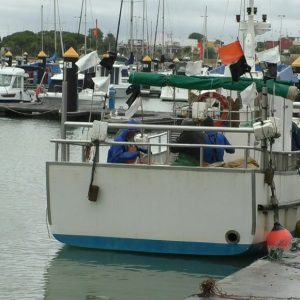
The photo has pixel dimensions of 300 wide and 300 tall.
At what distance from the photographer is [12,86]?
57750 millimetres

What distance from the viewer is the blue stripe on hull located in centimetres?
1455

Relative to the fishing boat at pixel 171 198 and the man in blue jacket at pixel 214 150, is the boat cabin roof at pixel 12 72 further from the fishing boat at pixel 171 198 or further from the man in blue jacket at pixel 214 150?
the man in blue jacket at pixel 214 150

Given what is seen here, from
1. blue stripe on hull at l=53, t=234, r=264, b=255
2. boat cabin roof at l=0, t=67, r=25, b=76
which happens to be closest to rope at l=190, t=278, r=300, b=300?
blue stripe on hull at l=53, t=234, r=264, b=255

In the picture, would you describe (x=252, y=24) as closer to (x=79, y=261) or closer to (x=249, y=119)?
(x=249, y=119)

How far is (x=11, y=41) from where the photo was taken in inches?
5802

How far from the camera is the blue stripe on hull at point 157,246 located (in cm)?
1455

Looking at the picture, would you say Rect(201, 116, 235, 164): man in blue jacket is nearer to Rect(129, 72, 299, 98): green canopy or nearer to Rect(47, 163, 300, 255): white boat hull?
Rect(47, 163, 300, 255): white boat hull

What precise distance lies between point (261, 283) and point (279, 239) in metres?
2.66

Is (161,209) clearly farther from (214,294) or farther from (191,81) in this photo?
(214,294)

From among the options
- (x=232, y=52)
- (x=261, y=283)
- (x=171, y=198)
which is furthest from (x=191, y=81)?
(x=261, y=283)

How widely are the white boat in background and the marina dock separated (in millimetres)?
45328

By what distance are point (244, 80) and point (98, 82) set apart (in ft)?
7.98

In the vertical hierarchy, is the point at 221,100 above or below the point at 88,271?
above

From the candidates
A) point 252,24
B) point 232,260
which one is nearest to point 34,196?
point 252,24
